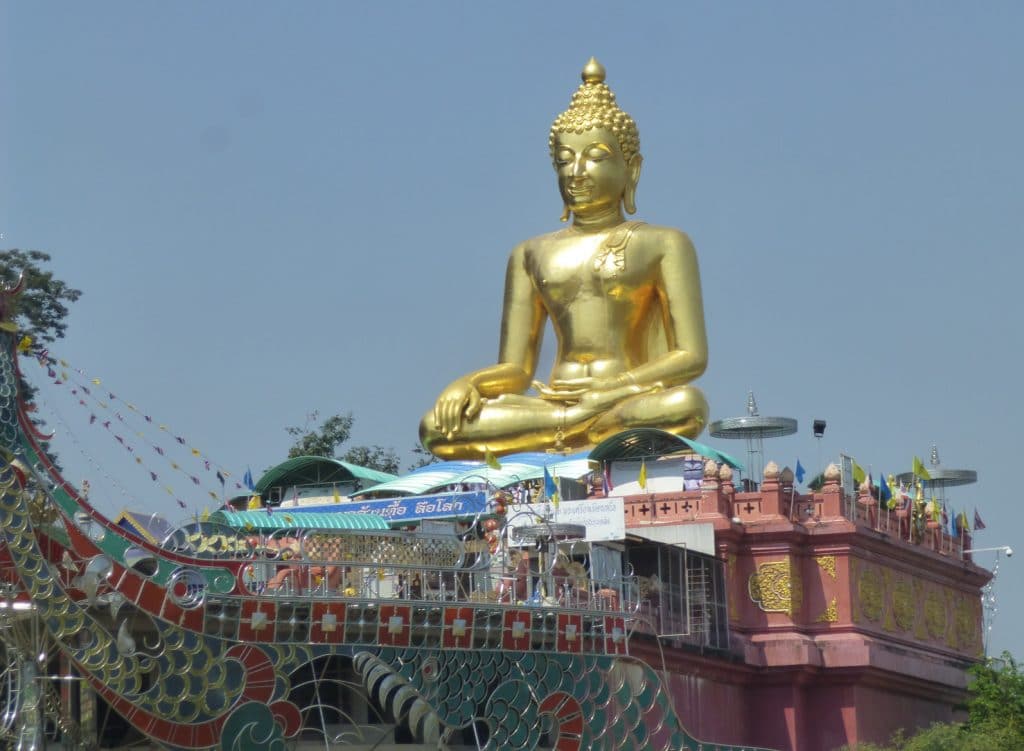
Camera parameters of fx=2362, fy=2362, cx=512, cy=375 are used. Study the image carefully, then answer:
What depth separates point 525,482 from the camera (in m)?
31.3

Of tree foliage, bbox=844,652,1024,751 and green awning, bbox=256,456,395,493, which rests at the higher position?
green awning, bbox=256,456,395,493

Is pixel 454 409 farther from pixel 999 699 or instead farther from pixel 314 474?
pixel 999 699

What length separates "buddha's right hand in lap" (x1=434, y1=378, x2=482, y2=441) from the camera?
34.1 m

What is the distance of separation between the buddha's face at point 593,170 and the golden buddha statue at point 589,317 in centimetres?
1

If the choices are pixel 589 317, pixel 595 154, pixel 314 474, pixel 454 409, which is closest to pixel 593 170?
pixel 595 154

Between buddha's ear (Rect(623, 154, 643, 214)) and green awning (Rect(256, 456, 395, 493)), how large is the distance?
5.69 meters

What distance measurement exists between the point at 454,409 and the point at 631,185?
4.48 m

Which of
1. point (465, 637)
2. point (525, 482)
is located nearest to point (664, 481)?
point (525, 482)

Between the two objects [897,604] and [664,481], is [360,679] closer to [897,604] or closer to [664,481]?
[664,481]

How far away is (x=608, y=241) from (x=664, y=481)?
489cm

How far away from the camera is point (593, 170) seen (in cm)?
3500

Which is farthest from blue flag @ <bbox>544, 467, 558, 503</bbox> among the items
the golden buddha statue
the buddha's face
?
the buddha's face

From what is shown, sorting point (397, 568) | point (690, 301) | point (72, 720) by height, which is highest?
point (690, 301)

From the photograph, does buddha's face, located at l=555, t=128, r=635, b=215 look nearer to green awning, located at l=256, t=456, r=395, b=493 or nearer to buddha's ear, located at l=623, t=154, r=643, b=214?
buddha's ear, located at l=623, t=154, r=643, b=214
